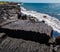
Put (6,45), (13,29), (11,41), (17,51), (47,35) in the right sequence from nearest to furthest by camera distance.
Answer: (17,51), (6,45), (11,41), (47,35), (13,29)

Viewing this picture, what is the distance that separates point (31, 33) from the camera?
2812 mm

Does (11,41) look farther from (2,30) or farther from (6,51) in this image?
(2,30)

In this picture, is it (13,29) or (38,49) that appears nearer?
(38,49)

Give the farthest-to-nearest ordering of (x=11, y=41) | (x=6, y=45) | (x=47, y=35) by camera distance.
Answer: (x=47, y=35), (x=11, y=41), (x=6, y=45)

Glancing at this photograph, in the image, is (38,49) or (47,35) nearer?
(38,49)

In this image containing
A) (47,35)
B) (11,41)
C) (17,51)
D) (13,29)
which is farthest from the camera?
(13,29)

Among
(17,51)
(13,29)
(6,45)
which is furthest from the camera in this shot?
(13,29)

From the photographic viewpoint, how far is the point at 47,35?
106 inches

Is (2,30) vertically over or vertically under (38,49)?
under

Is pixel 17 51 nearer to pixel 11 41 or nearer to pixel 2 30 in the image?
pixel 11 41

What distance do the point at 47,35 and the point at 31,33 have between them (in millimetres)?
285

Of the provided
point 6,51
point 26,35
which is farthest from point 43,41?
point 6,51

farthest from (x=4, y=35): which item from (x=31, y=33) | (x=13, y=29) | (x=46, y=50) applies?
(x=46, y=50)

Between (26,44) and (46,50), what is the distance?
0.32m
